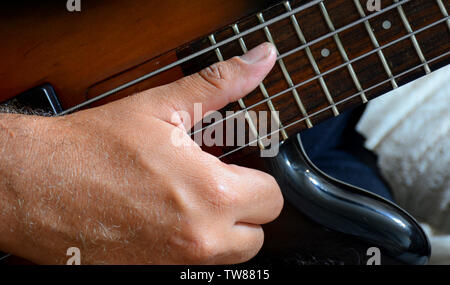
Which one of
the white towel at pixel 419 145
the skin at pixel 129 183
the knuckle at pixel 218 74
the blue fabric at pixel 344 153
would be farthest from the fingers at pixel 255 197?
the white towel at pixel 419 145

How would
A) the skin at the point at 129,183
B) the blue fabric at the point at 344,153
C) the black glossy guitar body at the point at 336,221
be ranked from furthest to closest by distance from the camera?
the blue fabric at the point at 344,153
the black glossy guitar body at the point at 336,221
the skin at the point at 129,183

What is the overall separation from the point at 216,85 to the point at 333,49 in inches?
6.8

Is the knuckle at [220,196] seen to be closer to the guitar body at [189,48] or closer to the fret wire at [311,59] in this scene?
the guitar body at [189,48]

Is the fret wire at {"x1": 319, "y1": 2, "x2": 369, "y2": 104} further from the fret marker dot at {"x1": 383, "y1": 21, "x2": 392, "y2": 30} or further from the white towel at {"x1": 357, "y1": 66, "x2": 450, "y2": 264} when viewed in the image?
the white towel at {"x1": 357, "y1": 66, "x2": 450, "y2": 264}

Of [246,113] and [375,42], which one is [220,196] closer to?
[246,113]

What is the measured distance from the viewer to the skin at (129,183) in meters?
0.50

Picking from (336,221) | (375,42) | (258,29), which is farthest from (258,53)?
(336,221)

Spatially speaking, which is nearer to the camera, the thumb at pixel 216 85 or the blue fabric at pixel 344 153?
the thumb at pixel 216 85

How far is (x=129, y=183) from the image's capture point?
0.51m

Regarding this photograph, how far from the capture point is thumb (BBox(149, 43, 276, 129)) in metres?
0.52

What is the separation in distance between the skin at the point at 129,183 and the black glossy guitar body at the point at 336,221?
0.38ft

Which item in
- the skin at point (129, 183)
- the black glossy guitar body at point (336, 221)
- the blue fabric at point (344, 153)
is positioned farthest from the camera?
the blue fabric at point (344, 153)

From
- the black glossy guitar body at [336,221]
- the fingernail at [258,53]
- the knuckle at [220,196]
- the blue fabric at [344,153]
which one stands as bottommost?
the black glossy guitar body at [336,221]
